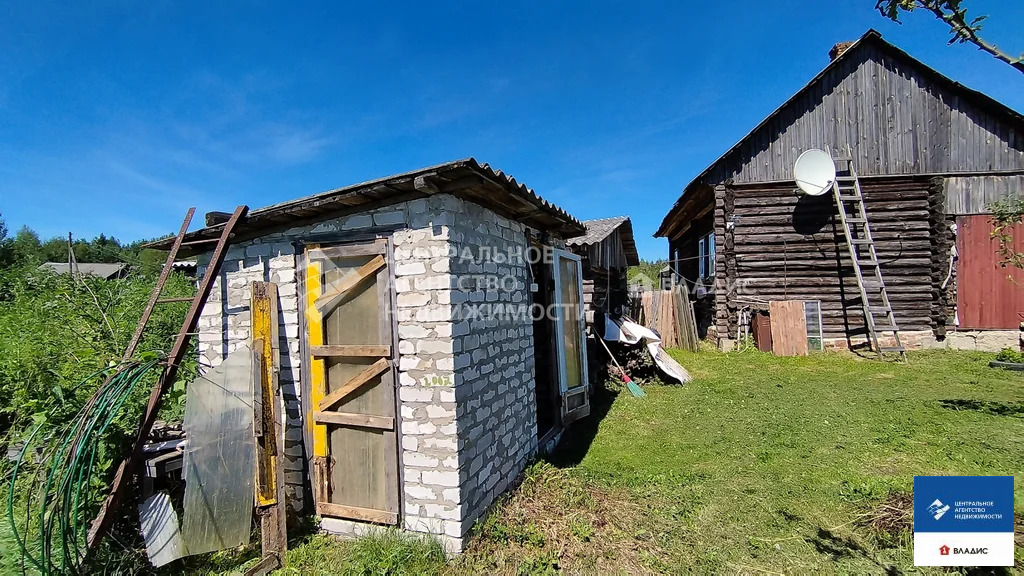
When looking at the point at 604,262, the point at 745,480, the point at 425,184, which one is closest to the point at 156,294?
the point at 425,184

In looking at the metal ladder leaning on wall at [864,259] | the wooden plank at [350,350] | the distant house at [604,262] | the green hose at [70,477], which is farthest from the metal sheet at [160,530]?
the metal ladder leaning on wall at [864,259]

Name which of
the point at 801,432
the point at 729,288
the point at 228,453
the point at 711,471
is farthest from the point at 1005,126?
the point at 228,453

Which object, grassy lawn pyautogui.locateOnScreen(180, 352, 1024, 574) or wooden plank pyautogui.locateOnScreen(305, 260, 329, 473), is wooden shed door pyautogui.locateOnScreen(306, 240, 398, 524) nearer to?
wooden plank pyautogui.locateOnScreen(305, 260, 329, 473)

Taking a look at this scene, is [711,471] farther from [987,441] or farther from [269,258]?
[269,258]

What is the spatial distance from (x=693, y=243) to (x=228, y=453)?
14.0m

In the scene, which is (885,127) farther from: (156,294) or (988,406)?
(156,294)

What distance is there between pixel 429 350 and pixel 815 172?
10.8 m

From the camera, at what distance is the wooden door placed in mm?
5707

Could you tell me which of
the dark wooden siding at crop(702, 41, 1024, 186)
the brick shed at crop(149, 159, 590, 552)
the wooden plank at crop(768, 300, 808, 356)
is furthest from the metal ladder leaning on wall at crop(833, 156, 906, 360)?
the brick shed at crop(149, 159, 590, 552)

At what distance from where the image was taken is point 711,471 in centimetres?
464

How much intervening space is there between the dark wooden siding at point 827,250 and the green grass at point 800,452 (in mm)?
2358

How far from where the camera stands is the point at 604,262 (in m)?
9.38

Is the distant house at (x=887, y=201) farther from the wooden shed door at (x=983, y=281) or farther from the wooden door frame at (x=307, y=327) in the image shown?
the wooden door frame at (x=307, y=327)

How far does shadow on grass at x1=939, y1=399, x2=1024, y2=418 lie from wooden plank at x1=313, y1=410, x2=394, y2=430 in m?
7.73
